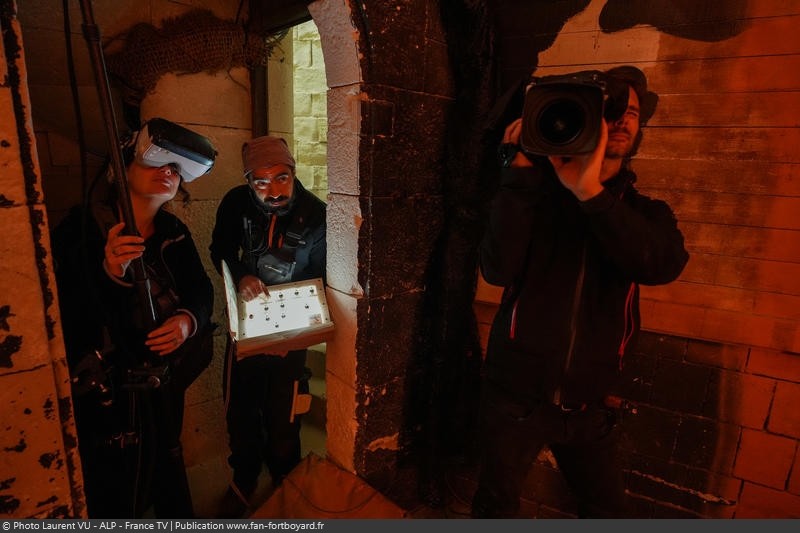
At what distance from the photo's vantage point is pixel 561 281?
143 centimetres

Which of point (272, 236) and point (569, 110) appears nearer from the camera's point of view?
point (569, 110)

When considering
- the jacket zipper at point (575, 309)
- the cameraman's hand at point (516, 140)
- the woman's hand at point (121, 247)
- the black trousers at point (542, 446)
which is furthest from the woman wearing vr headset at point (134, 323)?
the jacket zipper at point (575, 309)

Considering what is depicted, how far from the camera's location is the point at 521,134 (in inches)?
48.0

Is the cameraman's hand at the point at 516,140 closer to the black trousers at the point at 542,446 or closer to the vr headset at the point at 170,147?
the black trousers at the point at 542,446

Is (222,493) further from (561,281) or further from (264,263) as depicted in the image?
(561,281)

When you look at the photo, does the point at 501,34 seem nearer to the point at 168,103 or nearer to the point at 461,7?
the point at 461,7

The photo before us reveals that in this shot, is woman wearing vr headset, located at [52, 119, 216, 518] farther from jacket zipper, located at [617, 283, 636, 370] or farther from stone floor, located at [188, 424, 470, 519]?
jacket zipper, located at [617, 283, 636, 370]

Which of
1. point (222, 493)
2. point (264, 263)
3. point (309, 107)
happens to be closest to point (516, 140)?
point (264, 263)

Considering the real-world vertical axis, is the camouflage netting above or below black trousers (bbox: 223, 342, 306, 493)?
above

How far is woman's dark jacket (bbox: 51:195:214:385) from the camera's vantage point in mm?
1650

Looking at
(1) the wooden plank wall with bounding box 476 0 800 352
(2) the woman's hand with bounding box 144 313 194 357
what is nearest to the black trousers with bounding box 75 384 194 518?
(2) the woman's hand with bounding box 144 313 194 357

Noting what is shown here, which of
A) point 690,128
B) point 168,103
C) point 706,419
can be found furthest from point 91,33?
point 706,419

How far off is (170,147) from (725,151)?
7.51 feet

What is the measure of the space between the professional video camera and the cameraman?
0.16ft
